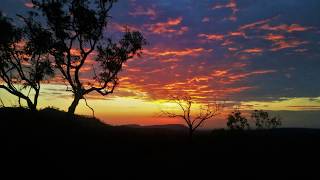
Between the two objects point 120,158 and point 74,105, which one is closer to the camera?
point 120,158

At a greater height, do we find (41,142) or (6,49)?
(6,49)

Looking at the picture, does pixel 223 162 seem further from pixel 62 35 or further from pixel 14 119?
pixel 62 35

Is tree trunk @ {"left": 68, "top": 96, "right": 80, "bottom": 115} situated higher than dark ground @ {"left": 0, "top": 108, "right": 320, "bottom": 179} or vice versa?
tree trunk @ {"left": 68, "top": 96, "right": 80, "bottom": 115}

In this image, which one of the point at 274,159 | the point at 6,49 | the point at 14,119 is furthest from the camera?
the point at 6,49

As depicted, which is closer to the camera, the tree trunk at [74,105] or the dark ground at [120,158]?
the dark ground at [120,158]

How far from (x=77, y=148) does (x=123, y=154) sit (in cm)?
398

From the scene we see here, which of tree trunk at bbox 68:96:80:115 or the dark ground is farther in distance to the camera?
tree trunk at bbox 68:96:80:115

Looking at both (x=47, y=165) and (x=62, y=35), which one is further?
(x=62, y=35)

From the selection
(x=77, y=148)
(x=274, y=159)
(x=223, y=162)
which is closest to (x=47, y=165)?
(x=77, y=148)

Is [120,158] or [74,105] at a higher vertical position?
[74,105]

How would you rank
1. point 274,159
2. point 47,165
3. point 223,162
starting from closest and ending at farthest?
point 47,165, point 223,162, point 274,159

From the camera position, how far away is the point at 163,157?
28828 mm

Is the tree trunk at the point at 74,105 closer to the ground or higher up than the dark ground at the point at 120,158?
higher up

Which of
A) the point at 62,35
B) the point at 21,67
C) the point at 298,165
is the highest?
the point at 62,35
